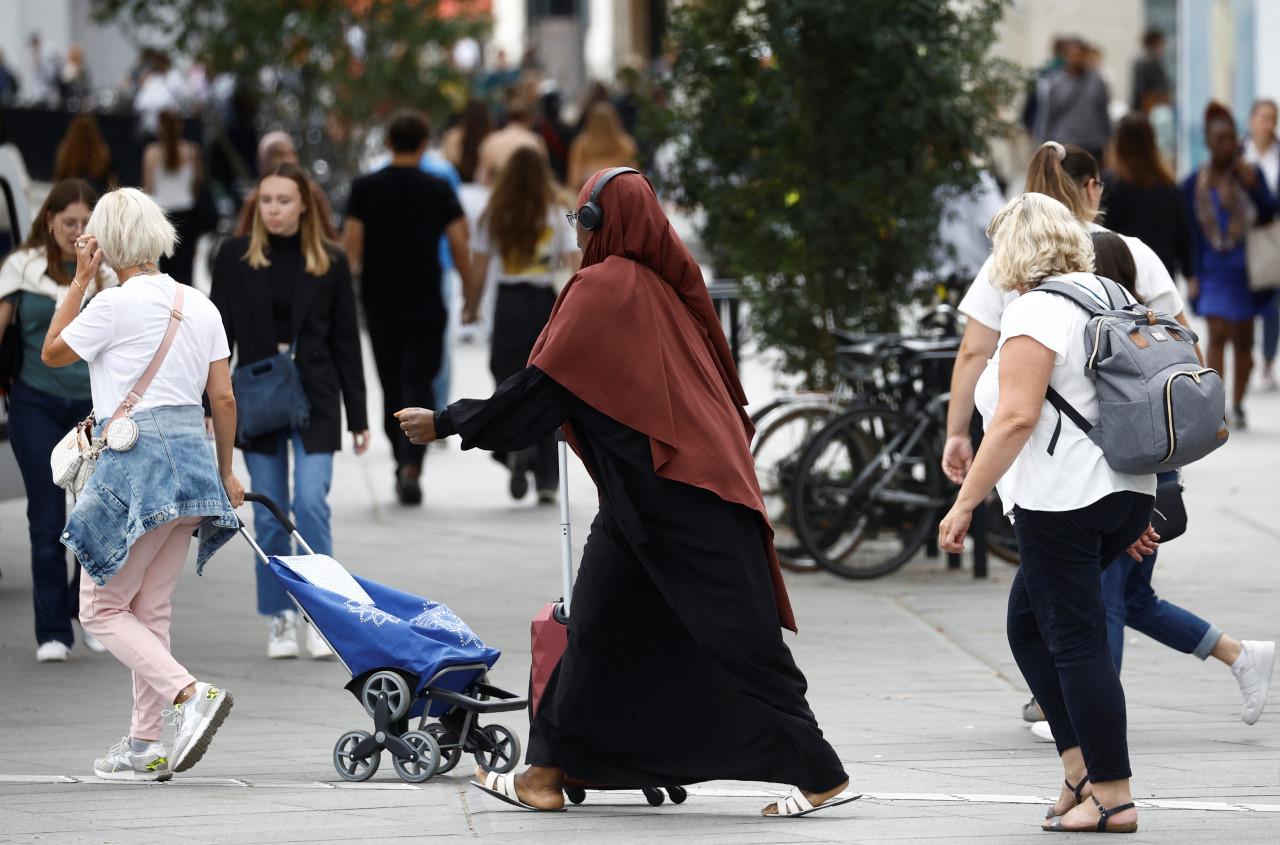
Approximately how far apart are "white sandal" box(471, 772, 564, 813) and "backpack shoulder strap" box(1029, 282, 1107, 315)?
1.91 meters

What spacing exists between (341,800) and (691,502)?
1.33 m

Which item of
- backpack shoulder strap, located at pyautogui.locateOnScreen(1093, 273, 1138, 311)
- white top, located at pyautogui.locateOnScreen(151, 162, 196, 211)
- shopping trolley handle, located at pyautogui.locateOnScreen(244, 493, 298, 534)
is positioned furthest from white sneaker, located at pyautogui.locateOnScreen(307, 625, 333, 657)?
white top, located at pyautogui.locateOnScreen(151, 162, 196, 211)

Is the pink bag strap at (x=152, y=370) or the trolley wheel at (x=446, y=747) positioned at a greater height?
the pink bag strap at (x=152, y=370)

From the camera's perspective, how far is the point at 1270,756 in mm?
5816

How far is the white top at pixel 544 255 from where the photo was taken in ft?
34.2

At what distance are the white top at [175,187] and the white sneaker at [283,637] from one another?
8.72 meters

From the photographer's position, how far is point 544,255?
10.4 metres

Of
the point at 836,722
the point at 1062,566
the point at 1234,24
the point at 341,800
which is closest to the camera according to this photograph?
the point at 1062,566

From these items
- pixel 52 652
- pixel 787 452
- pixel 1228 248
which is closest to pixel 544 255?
pixel 787 452

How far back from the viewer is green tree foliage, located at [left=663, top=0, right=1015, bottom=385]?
9.24m

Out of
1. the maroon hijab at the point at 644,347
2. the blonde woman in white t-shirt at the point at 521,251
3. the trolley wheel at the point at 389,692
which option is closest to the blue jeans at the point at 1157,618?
the maroon hijab at the point at 644,347

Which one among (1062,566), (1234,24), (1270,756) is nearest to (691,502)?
(1062,566)

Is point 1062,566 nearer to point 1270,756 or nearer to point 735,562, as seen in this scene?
point 735,562

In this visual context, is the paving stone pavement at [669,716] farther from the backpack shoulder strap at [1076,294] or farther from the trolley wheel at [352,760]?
the backpack shoulder strap at [1076,294]
